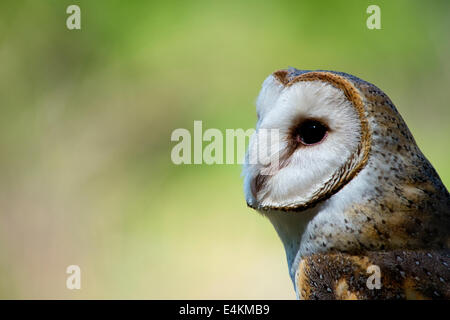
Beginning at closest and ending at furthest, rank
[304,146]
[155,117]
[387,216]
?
[387,216] → [304,146] → [155,117]

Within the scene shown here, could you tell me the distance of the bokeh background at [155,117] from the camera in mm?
3309

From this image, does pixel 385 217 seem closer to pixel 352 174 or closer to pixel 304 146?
pixel 352 174

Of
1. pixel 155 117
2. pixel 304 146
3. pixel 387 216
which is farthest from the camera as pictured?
pixel 155 117

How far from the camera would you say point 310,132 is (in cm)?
146

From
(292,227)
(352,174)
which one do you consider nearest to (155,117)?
(292,227)

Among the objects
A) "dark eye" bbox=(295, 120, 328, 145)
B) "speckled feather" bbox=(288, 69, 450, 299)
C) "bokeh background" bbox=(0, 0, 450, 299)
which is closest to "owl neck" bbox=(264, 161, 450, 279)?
"speckled feather" bbox=(288, 69, 450, 299)

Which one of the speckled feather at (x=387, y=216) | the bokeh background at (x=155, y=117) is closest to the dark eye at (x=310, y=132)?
the speckled feather at (x=387, y=216)

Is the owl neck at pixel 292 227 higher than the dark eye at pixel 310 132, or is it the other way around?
the dark eye at pixel 310 132

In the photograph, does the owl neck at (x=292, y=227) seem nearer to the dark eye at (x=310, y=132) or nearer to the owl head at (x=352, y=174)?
the owl head at (x=352, y=174)

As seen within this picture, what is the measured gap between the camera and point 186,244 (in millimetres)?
3406

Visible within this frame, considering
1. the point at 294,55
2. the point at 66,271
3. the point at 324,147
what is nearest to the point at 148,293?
the point at 66,271

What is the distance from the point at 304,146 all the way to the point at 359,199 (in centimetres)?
21

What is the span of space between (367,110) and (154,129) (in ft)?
8.59

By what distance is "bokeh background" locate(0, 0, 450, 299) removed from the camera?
3.31 metres
